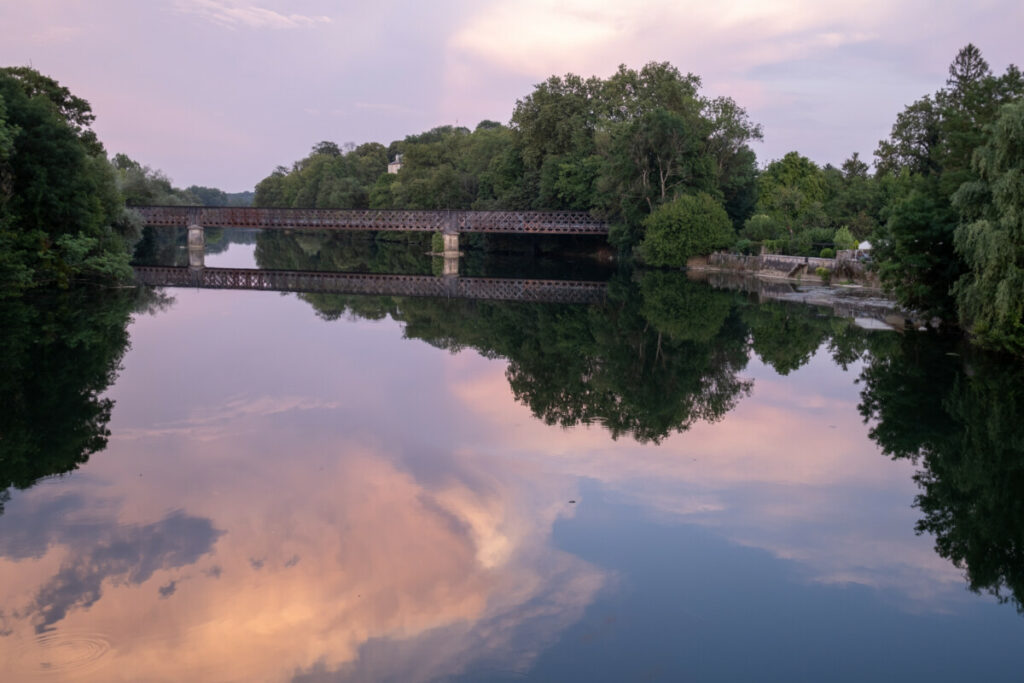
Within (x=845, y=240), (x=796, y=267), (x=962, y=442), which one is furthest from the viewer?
(x=796, y=267)

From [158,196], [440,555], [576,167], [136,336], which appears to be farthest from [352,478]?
[158,196]

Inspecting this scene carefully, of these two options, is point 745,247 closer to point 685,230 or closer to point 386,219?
point 685,230

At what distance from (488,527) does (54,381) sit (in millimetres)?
13384

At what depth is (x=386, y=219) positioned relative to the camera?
8044 cm

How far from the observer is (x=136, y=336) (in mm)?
27531

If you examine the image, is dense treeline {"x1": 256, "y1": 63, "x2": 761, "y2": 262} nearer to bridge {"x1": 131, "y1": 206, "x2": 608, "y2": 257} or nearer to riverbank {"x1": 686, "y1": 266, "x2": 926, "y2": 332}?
bridge {"x1": 131, "y1": 206, "x2": 608, "y2": 257}

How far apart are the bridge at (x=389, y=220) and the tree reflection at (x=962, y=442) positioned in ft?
169

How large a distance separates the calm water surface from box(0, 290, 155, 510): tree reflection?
11 cm

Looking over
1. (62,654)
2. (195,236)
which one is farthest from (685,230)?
(62,654)

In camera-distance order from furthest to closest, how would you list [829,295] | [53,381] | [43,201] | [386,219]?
[386,219] < [829,295] < [43,201] < [53,381]

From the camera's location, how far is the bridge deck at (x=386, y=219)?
249 feet

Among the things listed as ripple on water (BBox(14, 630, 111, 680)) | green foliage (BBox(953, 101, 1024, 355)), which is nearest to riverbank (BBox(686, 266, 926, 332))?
green foliage (BBox(953, 101, 1024, 355))

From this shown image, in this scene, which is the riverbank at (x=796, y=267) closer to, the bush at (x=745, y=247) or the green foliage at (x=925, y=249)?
the bush at (x=745, y=247)

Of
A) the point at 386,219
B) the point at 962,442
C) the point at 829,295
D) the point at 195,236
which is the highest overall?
the point at 386,219
